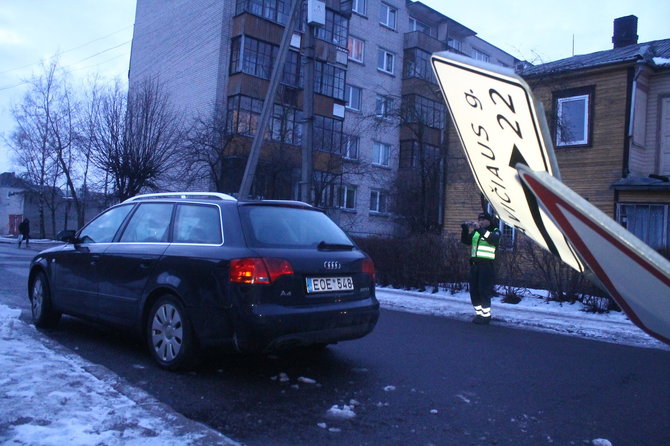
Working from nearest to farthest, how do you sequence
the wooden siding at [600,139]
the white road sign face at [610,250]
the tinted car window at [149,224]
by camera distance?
the white road sign face at [610,250] < the tinted car window at [149,224] < the wooden siding at [600,139]

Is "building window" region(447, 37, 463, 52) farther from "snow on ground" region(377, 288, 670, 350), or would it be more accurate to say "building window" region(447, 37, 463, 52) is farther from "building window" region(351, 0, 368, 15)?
"snow on ground" region(377, 288, 670, 350)

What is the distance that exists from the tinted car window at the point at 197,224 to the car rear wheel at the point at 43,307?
98.0 inches

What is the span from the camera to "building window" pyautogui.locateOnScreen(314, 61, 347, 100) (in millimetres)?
31797

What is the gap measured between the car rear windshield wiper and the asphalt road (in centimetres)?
117

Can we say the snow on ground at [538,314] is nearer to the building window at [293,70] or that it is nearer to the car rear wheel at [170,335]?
the car rear wheel at [170,335]

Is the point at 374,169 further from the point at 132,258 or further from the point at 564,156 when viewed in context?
the point at 132,258

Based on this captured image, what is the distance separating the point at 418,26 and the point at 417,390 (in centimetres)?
4120

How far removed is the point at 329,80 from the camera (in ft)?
107

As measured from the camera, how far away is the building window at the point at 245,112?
85.8 feet

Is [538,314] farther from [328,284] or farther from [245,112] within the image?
[245,112]

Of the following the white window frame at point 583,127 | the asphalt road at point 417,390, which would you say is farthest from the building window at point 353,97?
the asphalt road at point 417,390

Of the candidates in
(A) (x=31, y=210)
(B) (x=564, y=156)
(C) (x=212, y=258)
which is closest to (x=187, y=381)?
(C) (x=212, y=258)

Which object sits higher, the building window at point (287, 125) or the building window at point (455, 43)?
the building window at point (455, 43)

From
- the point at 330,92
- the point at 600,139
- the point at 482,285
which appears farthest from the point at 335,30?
the point at 482,285
